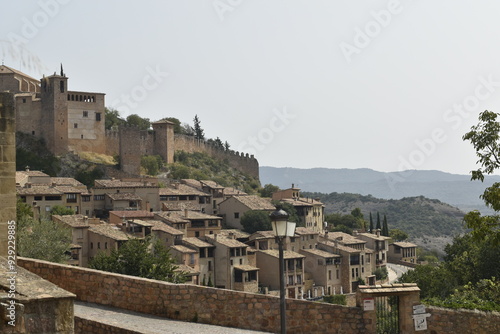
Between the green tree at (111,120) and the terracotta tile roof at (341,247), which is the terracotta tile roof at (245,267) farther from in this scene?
the green tree at (111,120)

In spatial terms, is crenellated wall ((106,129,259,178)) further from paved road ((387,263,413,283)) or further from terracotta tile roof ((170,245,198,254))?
paved road ((387,263,413,283))

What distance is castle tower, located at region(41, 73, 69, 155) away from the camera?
235 ft

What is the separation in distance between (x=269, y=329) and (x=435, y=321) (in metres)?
2.85

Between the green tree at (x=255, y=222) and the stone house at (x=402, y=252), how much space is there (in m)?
21.9

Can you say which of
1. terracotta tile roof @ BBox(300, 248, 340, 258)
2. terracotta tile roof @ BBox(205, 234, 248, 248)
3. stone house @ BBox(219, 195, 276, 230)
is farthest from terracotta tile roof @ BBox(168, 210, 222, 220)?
terracotta tile roof @ BBox(300, 248, 340, 258)

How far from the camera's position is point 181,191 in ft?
234

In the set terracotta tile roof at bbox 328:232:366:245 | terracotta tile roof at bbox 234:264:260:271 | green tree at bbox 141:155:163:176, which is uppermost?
green tree at bbox 141:155:163:176

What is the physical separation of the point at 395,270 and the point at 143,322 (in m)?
66.6

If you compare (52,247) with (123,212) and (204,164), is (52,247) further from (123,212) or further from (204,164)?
(204,164)

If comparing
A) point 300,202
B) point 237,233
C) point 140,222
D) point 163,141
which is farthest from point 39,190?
point 300,202

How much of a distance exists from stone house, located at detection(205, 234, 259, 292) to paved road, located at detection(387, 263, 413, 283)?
16.9 metres

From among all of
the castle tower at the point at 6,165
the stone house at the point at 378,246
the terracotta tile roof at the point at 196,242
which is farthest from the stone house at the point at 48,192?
the castle tower at the point at 6,165

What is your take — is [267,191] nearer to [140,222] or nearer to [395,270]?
[395,270]

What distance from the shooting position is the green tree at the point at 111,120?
8457cm
